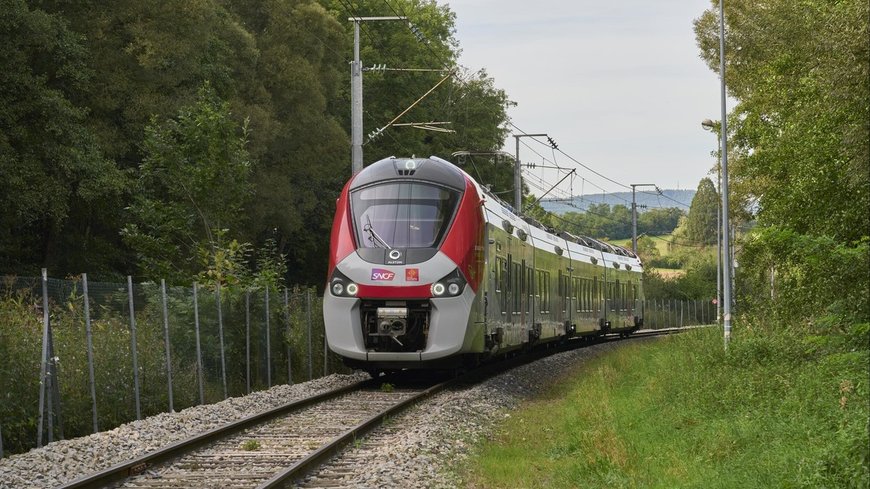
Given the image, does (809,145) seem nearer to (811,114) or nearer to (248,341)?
(811,114)

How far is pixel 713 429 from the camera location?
580 inches

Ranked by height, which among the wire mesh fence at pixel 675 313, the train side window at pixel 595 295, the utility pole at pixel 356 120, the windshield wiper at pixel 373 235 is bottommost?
the wire mesh fence at pixel 675 313

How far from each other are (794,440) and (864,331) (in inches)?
85.5

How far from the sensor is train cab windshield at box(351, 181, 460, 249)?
21.1 meters

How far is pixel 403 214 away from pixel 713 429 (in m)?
7.99

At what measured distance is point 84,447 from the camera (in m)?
13.7

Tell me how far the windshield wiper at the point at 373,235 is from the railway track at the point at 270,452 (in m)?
2.67

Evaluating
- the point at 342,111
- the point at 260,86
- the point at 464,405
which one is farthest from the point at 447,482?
the point at 342,111

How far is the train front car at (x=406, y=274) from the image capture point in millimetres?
20750

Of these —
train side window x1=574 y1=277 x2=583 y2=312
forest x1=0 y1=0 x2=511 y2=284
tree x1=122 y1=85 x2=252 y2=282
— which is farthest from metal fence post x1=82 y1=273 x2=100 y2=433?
train side window x1=574 y1=277 x2=583 y2=312

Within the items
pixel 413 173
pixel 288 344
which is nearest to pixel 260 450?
pixel 413 173

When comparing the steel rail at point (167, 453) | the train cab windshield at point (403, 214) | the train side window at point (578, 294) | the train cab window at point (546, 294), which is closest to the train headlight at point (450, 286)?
the train cab windshield at point (403, 214)

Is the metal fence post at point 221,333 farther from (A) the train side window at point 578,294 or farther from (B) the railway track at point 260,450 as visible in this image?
(A) the train side window at point 578,294

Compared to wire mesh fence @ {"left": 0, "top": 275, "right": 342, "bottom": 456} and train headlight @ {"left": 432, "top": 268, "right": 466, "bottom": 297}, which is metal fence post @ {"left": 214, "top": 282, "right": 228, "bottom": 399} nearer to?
wire mesh fence @ {"left": 0, "top": 275, "right": 342, "bottom": 456}
